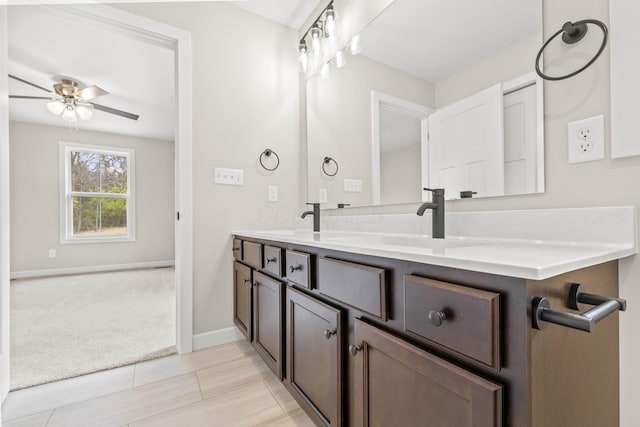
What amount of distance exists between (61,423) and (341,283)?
1422mm

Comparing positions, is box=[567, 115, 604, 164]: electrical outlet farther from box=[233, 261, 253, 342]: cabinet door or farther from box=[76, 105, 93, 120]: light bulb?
box=[76, 105, 93, 120]: light bulb

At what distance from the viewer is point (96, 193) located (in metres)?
4.85

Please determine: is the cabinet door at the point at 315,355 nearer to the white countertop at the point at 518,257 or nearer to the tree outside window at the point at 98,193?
the white countertop at the point at 518,257

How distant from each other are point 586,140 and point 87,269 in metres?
6.16

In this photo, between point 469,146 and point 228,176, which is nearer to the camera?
point 469,146

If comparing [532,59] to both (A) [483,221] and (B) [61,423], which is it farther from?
(B) [61,423]

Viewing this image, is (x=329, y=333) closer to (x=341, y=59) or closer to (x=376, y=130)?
(x=376, y=130)

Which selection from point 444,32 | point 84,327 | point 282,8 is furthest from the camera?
point 84,327

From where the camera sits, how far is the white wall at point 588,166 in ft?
2.51

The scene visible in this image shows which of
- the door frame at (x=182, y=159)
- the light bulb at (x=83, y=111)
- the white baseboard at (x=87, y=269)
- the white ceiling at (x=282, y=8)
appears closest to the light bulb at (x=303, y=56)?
the white ceiling at (x=282, y=8)

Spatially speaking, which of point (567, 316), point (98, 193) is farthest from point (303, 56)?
point (98, 193)

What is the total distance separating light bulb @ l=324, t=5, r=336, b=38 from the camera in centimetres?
190

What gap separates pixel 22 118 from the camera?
4.21 m

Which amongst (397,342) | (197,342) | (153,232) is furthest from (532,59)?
(153,232)
